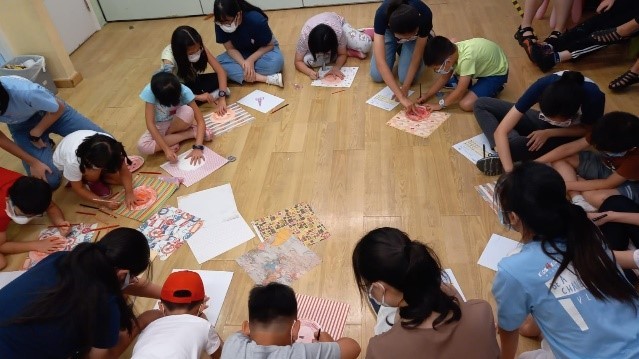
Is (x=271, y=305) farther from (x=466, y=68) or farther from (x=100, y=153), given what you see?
(x=466, y=68)

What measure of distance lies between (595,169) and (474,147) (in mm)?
588

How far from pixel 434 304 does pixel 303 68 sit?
8.09ft

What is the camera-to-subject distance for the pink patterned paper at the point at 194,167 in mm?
2480

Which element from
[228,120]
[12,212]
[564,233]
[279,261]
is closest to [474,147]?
[279,261]

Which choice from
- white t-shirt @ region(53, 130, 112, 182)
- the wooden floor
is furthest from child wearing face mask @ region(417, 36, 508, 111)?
white t-shirt @ region(53, 130, 112, 182)

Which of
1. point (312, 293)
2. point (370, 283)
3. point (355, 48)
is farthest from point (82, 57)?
point (370, 283)

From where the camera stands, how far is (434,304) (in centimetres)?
109

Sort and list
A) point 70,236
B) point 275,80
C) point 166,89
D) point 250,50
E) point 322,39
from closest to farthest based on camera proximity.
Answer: point 70,236 < point 166,89 < point 322,39 < point 275,80 < point 250,50

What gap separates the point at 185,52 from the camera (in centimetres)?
274

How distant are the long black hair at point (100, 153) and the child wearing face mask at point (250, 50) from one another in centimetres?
126

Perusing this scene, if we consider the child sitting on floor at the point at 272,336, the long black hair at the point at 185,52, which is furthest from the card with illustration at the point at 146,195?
the child sitting on floor at the point at 272,336

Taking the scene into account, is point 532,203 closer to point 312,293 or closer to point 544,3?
point 312,293

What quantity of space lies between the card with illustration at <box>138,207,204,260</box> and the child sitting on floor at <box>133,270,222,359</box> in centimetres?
41

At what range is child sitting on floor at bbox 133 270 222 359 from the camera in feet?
4.25
